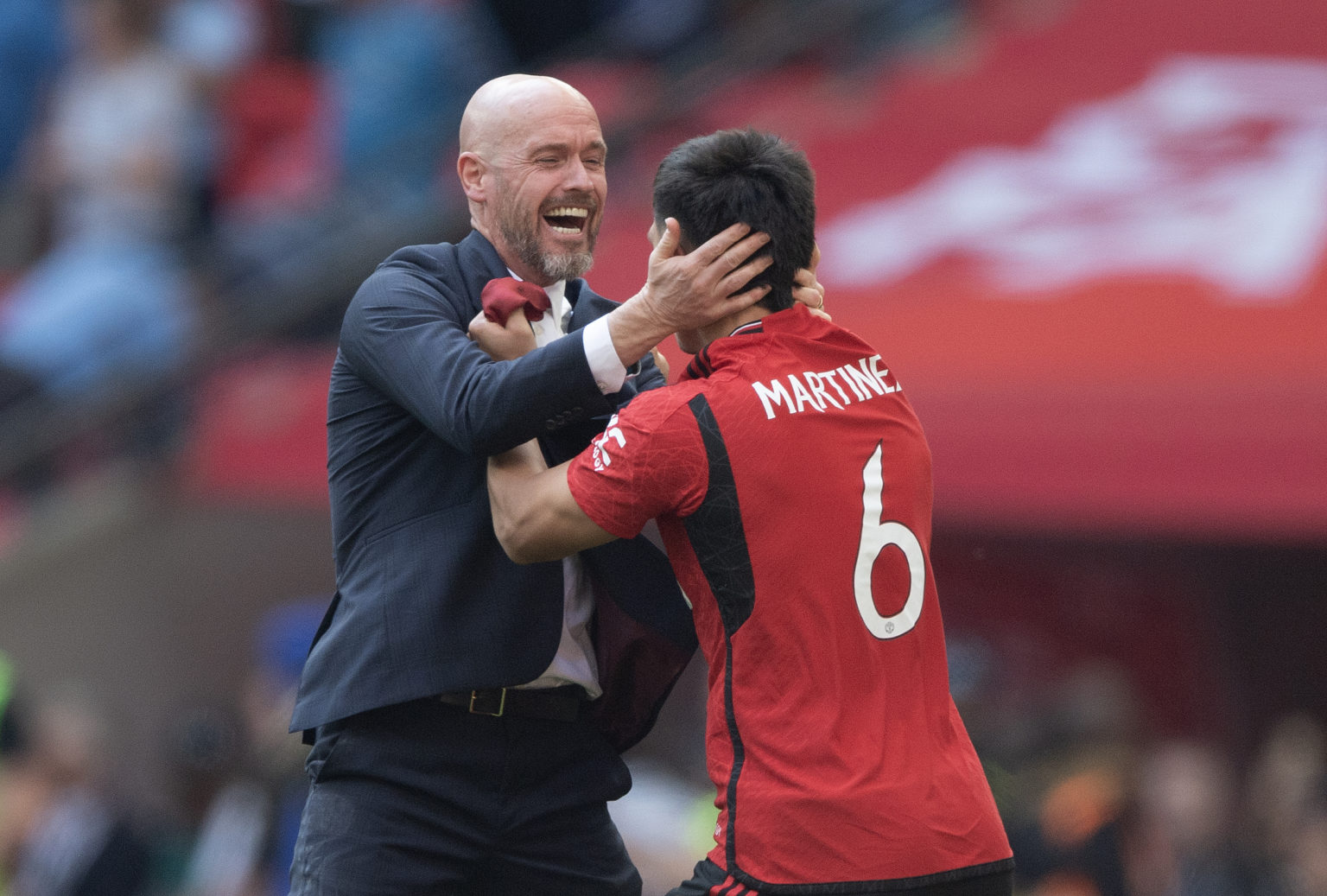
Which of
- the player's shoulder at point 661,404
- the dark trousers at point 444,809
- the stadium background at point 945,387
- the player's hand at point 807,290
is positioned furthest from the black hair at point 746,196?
the stadium background at point 945,387

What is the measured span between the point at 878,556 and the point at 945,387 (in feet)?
12.7

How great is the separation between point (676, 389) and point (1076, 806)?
382cm

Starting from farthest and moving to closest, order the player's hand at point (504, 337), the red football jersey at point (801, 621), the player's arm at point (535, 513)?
1. the player's hand at point (504, 337)
2. the player's arm at point (535, 513)
3. the red football jersey at point (801, 621)

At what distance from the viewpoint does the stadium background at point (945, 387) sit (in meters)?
6.00

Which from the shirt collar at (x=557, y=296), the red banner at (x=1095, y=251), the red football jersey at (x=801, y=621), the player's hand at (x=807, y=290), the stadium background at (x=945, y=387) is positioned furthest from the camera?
the stadium background at (x=945, y=387)

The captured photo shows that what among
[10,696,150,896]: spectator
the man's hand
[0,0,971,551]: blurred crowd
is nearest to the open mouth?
the man's hand

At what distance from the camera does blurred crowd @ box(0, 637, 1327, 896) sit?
5832 millimetres

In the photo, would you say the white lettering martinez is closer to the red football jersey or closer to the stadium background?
the red football jersey

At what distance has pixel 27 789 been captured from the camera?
21.8ft

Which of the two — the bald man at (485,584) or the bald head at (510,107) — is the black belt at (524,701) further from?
the bald head at (510,107)

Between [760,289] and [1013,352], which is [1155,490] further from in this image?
[760,289]

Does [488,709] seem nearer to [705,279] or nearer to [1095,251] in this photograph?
[705,279]

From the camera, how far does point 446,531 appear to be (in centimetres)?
297

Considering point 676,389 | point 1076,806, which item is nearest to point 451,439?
point 676,389
